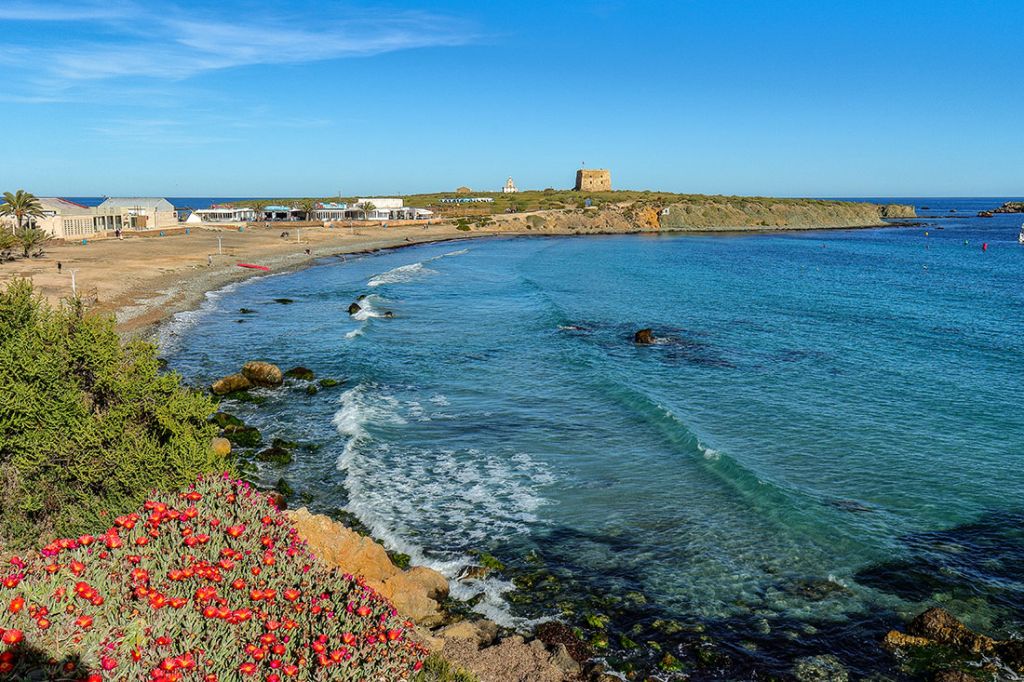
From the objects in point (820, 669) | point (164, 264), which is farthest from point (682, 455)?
point (164, 264)

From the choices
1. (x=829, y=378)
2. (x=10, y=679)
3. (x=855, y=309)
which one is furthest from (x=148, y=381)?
(x=855, y=309)

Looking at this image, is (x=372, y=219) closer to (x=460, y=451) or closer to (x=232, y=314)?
(x=232, y=314)

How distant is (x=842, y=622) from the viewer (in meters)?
17.7

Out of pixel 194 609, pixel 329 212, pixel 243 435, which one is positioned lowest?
pixel 243 435

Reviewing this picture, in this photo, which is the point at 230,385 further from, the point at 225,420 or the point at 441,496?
the point at 441,496

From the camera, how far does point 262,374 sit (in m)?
38.2

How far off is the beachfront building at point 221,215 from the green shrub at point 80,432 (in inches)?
5237

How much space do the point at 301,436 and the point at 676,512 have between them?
16263mm

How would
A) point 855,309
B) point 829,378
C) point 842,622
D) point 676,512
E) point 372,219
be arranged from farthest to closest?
point 372,219 → point 855,309 → point 829,378 → point 676,512 → point 842,622

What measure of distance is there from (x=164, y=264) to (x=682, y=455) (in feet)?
236

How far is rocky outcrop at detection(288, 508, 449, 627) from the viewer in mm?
16969

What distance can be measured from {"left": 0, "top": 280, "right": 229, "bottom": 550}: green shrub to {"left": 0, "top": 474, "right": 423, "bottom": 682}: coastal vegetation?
478cm

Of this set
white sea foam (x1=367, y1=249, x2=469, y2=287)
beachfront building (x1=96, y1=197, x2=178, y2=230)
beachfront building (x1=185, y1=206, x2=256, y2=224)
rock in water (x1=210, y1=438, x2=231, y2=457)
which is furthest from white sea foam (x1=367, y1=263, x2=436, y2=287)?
beachfront building (x1=185, y1=206, x2=256, y2=224)

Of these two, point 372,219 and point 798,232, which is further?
point 798,232
